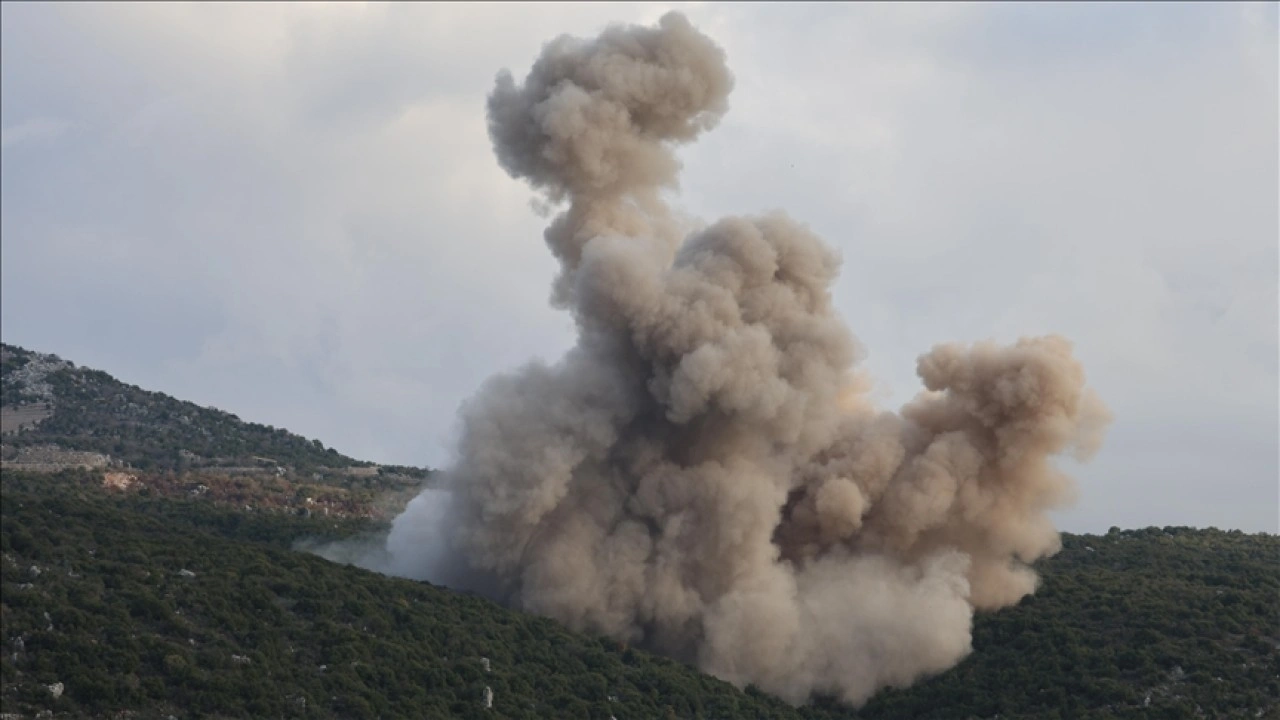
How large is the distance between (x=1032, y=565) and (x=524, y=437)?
17996mm

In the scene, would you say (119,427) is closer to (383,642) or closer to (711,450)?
(711,450)

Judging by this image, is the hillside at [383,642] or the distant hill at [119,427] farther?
the distant hill at [119,427]

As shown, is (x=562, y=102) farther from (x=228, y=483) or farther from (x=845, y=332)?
(x=228, y=483)

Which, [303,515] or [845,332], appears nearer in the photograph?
[845,332]

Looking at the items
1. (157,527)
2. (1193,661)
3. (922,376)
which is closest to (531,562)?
(157,527)

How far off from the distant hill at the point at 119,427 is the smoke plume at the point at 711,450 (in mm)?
12188

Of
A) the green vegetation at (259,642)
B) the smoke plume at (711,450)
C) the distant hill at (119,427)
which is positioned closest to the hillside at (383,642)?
the green vegetation at (259,642)

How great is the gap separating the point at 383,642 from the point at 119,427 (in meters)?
24.9

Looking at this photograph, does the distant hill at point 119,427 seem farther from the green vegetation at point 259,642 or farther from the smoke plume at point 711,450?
the smoke plume at point 711,450

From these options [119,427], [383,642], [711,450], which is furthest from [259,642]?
[119,427]

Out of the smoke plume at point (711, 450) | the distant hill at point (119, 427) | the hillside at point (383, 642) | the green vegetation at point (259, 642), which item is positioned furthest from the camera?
the distant hill at point (119, 427)

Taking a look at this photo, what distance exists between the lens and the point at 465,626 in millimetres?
39750

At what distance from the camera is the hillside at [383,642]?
30.8 metres

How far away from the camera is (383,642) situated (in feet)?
120
